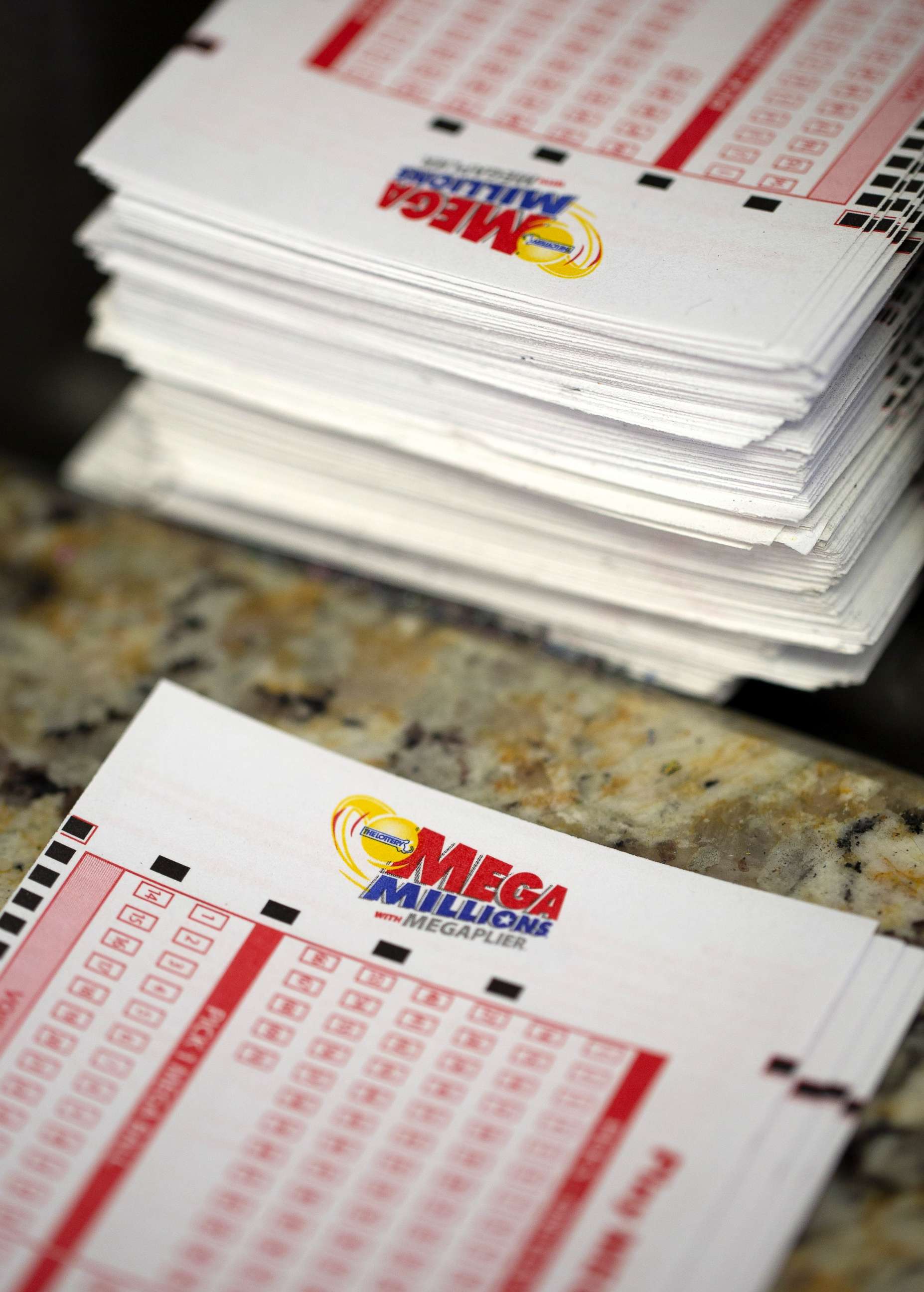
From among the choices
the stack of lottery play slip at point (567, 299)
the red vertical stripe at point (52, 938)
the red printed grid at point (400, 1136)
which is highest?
the stack of lottery play slip at point (567, 299)

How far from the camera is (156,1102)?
0.80m

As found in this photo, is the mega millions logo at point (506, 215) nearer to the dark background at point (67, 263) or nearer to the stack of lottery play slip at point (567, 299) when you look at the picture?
the stack of lottery play slip at point (567, 299)

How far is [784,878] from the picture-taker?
907 millimetres

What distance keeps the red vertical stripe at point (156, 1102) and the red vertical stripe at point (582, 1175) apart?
0.24m

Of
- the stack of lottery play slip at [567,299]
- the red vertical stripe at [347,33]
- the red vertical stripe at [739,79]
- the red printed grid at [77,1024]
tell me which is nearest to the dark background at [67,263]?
the stack of lottery play slip at [567,299]

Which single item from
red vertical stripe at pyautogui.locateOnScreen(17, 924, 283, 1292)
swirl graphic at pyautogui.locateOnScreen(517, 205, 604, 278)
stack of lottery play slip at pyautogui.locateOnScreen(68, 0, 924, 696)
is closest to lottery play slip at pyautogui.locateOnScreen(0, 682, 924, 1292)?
red vertical stripe at pyautogui.locateOnScreen(17, 924, 283, 1292)

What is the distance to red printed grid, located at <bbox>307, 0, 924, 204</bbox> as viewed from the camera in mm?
969

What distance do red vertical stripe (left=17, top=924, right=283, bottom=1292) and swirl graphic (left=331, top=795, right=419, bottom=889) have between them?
3.0 inches

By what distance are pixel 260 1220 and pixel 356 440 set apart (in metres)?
0.62

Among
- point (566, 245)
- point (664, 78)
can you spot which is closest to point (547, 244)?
point (566, 245)

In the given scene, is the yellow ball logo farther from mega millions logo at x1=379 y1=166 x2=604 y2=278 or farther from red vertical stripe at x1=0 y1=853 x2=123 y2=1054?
red vertical stripe at x1=0 y1=853 x2=123 y2=1054

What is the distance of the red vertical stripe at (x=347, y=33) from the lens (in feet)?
3.53

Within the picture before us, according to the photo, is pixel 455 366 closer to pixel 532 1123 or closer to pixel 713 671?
pixel 713 671

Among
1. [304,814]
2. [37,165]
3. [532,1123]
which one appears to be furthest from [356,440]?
[532,1123]
